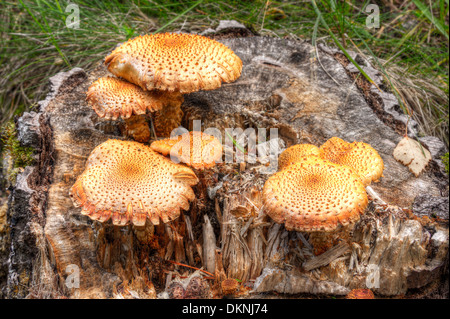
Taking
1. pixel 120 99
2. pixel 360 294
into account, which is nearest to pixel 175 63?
pixel 120 99

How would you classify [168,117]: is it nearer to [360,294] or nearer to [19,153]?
[19,153]

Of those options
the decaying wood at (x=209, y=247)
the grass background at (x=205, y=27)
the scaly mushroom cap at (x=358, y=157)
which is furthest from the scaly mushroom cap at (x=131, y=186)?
the grass background at (x=205, y=27)

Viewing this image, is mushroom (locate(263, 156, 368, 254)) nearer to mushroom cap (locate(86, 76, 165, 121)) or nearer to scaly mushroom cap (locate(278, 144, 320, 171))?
scaly mushroom cap (locate(278, 144, 320, 171))

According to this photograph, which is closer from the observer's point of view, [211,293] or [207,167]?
[211,293]

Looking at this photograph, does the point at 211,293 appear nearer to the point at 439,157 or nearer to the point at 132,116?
the point at 132,116

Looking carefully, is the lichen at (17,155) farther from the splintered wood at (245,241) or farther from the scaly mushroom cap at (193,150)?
the splintered wood at (245,241)

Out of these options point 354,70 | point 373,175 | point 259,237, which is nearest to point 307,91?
point 354,70
